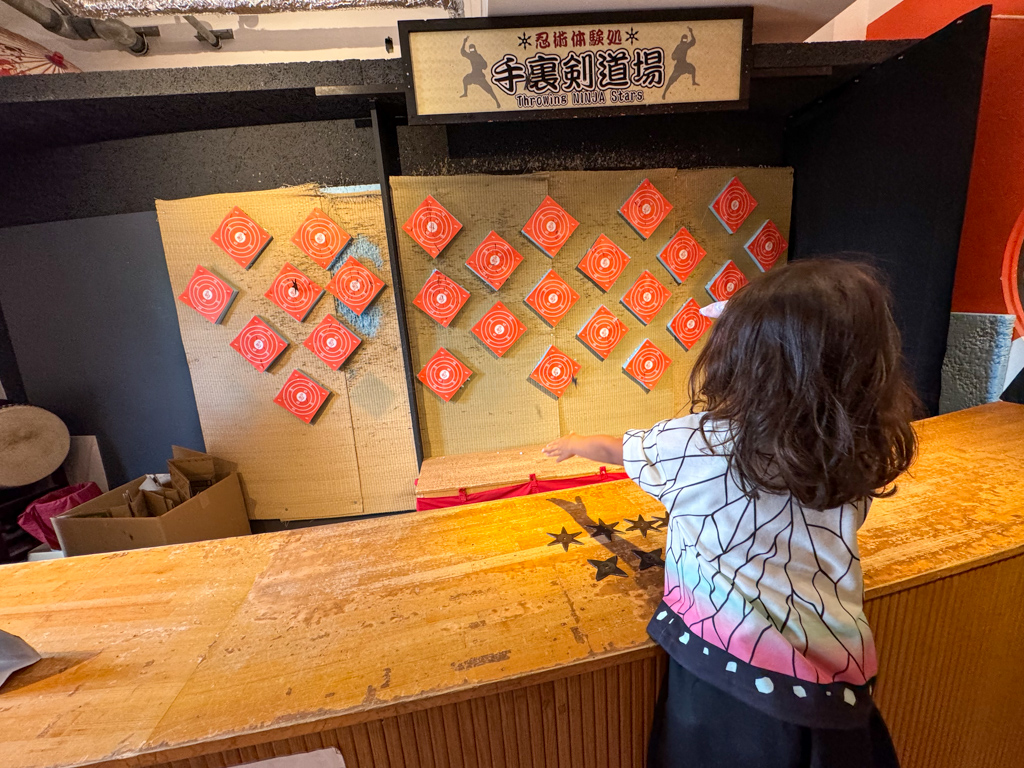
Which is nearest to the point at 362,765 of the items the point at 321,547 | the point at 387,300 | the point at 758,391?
the point at 321,547

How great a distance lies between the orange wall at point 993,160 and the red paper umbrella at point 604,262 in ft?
3.39

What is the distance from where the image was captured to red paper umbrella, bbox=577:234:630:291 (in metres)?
1.93

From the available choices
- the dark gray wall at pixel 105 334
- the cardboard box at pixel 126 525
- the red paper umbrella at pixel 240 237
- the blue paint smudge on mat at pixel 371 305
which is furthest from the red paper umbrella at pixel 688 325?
the dark gray wall at pixel 105 334

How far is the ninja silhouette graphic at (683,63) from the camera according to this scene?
4.63ft

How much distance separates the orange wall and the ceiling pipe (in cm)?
326

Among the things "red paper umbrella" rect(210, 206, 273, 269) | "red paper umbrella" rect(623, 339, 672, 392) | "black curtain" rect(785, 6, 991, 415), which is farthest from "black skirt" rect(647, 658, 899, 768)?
"red paper umbrella" rect(210, 206, 273, 269)

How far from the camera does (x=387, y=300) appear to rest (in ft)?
6.31

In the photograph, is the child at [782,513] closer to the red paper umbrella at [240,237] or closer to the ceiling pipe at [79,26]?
the red paper umbrella at [240,237]

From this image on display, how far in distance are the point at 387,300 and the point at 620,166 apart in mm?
1195

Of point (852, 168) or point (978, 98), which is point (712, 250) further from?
point (978, 98)

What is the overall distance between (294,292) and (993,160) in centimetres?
256

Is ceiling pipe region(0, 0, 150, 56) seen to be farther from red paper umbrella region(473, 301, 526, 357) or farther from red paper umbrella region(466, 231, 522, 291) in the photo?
red paper umbrella region(473, 301, 526, 357)

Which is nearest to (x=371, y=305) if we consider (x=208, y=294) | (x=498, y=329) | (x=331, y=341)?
(x=331, y=341)

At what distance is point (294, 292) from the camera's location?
1.88m
